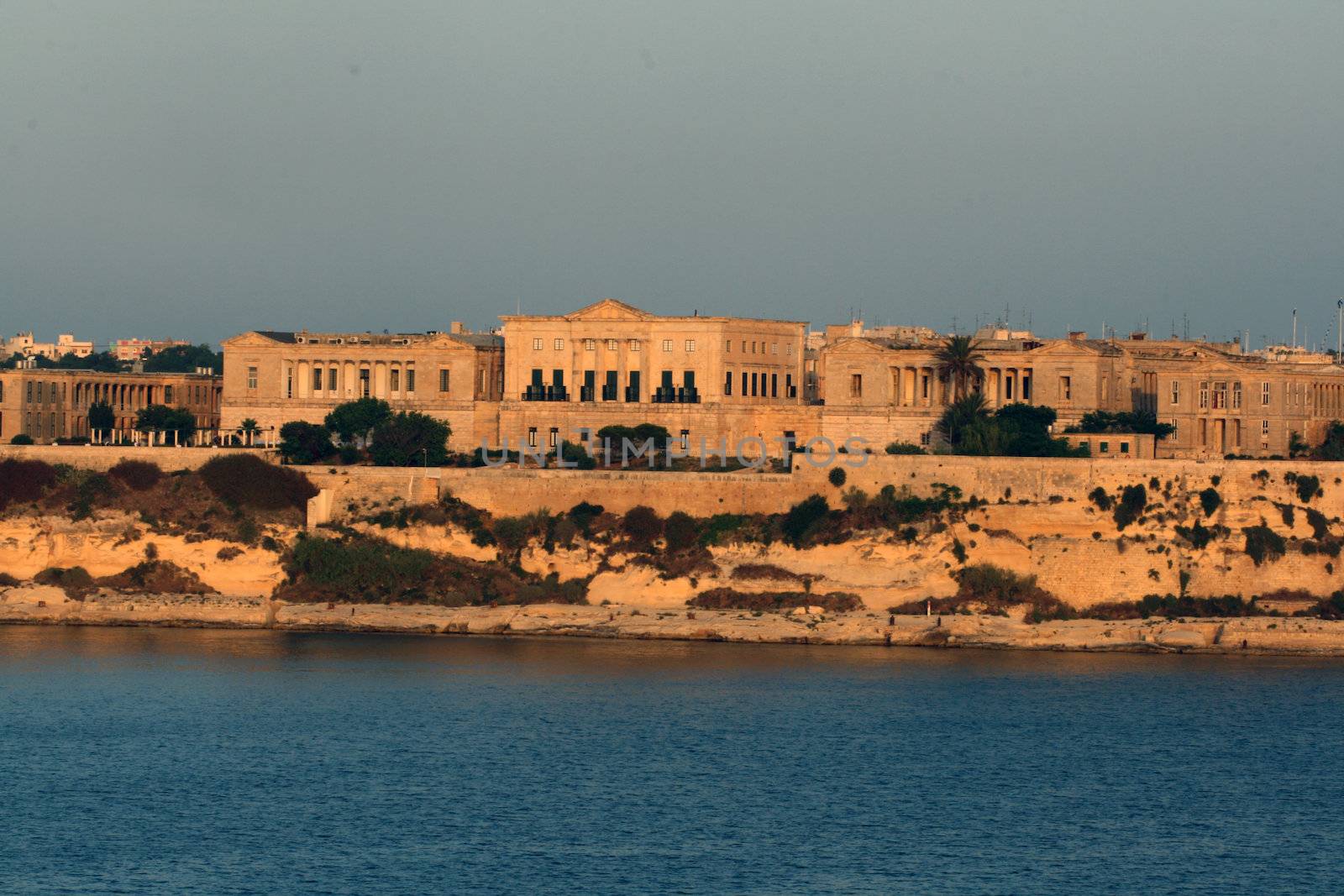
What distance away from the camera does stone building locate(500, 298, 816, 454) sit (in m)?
86.1

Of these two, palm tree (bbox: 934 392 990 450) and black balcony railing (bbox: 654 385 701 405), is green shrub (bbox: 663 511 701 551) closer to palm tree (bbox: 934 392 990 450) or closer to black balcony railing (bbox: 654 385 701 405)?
black balcony railing (bbox: 654 385 701 405)

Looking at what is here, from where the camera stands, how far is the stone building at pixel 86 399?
93.0 metres

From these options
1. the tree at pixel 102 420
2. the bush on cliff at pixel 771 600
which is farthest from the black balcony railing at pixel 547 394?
the tree at pixel 102 420

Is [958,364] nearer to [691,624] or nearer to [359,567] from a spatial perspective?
[691,624]

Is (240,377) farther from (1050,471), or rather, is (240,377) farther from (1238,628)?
(1238,628)

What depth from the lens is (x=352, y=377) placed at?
299ft

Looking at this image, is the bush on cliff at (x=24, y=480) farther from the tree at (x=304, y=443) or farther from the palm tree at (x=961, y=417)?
the palm tree at (x=961, y=417)

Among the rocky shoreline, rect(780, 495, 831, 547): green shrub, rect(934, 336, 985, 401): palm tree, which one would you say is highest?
rect(934, 336, 985, 401): palm tree

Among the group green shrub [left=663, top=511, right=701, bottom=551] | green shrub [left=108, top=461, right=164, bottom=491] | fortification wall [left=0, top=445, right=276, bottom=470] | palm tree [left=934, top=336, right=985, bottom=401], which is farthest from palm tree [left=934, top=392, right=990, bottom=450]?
green shrub [left=108, top=461, right=164, bottom=491]

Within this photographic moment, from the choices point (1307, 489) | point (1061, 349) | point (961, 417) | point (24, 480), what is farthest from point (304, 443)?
point (1307, 489)

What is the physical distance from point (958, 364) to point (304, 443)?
22358 millimetres

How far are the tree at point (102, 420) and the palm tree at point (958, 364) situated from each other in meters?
32.1

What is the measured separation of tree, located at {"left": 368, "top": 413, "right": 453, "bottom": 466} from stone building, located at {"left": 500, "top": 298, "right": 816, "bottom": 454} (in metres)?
2.78

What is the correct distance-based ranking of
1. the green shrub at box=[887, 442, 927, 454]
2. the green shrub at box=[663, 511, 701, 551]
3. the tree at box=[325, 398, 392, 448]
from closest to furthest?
the green shrub at box=[663, 511, 701, 551]
the green shrub at box=[887, 442, 927, 454]
the tree at box=[325, 398, 392, 448]
